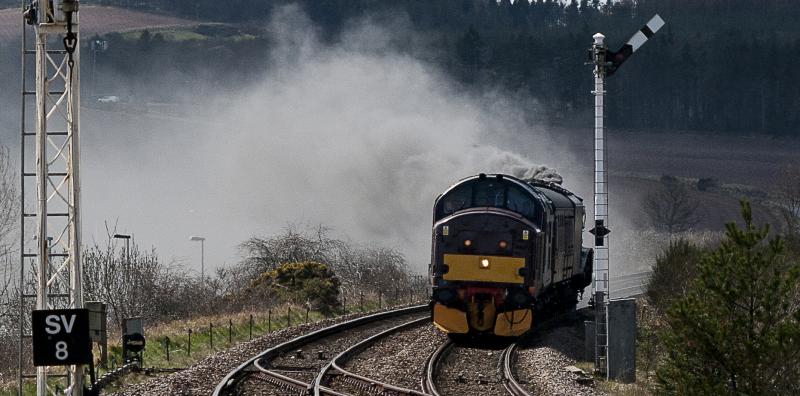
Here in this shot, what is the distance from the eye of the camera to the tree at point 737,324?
14117 millimetres

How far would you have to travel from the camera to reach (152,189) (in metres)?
88.2

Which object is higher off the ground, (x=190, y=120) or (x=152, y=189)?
(x=190, y=120)

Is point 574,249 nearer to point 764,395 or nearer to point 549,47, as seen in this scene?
point 764,395

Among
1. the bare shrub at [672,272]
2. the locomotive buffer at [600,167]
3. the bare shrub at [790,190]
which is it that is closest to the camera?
the locomotive buffer at [600,167]

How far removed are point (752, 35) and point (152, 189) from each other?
5357cm

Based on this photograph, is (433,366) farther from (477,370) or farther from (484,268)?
(484,268)

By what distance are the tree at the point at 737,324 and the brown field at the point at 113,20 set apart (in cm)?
9958

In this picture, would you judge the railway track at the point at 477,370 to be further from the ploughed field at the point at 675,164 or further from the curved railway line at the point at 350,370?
the ploughed field at the point at 675,164

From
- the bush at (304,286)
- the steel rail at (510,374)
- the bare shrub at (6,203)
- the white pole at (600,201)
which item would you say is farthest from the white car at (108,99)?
the white pole at (600,201)

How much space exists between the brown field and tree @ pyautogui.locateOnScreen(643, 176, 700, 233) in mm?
61356

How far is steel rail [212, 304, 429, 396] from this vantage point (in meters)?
18.5

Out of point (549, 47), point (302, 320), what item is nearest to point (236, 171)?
point (549, 47)

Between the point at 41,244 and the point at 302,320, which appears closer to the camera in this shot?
the point at 41,244

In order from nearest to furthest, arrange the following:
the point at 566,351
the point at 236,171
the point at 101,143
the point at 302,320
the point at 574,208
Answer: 1. the point at 566,351
2. the point at 574,208
3. the point at 302,320
4. the point at 236,171
5. the point at 101,143
